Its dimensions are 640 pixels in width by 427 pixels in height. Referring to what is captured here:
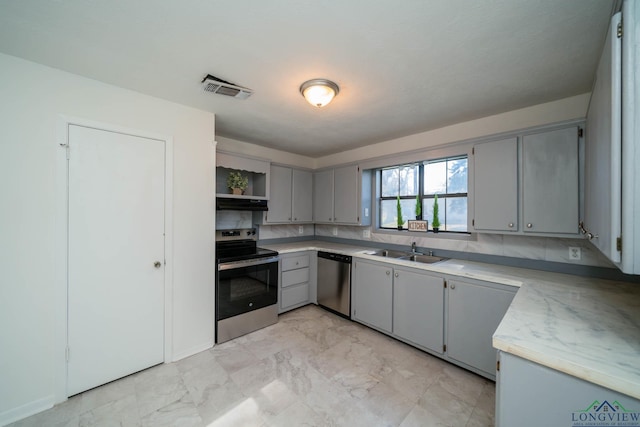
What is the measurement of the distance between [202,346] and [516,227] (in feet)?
10.9

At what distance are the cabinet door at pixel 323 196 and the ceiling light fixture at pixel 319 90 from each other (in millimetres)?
1929

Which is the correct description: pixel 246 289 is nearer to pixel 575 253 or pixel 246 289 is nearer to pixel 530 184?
pixel 530 184

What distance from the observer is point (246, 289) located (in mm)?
2871

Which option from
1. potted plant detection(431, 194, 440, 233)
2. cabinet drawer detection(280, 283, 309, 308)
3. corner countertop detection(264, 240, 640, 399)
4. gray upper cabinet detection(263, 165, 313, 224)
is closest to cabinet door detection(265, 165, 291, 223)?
gray upper cabinet detection(263, 165, 313, 224)

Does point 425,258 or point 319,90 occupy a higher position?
point 319,90

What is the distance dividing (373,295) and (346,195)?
152cm

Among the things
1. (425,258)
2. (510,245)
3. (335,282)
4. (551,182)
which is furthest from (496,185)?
(335,282)

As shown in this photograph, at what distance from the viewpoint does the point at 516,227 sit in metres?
2.19

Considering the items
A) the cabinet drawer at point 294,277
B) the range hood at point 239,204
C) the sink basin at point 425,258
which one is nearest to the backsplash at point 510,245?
the sink basin at point 425,258

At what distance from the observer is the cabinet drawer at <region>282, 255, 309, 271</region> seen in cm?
340

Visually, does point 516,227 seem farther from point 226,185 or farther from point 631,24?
point 226,185

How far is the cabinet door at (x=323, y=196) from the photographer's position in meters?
3.92

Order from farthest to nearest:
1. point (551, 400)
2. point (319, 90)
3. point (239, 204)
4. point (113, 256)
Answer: point (239, 204)
point (113, 256)
point (319, 90)
point (551, 400)

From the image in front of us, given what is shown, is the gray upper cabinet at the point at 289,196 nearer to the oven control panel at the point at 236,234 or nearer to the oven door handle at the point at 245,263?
the oven control panel at the point at 236,234
